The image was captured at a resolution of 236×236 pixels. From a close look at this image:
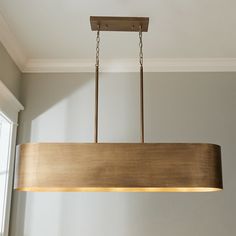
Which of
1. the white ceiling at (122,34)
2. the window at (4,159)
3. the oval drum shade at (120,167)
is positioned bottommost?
the oval drum shade at (120,167)

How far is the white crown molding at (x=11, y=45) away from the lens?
2293 millimetres

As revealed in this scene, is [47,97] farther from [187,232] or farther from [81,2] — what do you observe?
[187,232]

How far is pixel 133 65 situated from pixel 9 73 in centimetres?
91

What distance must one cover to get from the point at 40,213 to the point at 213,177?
167cm

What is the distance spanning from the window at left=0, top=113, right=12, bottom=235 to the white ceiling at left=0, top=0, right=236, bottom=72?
0.54 m

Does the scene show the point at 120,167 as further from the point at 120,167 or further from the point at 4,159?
the point at 4,159

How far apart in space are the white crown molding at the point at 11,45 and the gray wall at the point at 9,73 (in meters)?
0.03

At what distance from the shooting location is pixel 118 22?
1.81 m

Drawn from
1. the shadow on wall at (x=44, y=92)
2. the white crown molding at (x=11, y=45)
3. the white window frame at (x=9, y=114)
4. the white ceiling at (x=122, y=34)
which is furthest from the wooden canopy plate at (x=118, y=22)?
the shadow on wall at (x=44, y=92)

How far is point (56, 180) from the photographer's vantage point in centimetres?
117

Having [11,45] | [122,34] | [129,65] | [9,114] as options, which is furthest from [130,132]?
[11,45]

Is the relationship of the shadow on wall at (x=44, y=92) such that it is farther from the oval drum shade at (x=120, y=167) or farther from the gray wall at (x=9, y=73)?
the oval drum shade at (x=120, y=167)

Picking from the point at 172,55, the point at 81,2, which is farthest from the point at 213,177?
the point at 172,55

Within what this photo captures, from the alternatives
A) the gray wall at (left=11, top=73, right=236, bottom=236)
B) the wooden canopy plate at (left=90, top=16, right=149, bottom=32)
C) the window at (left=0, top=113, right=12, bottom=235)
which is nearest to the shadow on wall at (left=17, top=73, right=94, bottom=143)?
the gray wall at (left=11, top=73, right=236, bottom=236)
